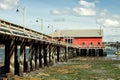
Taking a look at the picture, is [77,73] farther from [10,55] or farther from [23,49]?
[10,55]

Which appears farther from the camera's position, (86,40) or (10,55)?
(86,40)

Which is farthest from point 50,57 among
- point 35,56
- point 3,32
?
point 3,32

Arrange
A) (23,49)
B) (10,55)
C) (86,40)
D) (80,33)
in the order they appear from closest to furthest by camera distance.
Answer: (10,55) < (23,49) < (86,40) < (80,33)

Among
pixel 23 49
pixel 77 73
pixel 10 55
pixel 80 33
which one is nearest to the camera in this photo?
pixel 10 55

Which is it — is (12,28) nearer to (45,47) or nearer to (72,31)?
(45,47)

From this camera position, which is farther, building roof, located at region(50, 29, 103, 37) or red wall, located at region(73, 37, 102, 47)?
building roof, located at region(50, 29, 103, 37)

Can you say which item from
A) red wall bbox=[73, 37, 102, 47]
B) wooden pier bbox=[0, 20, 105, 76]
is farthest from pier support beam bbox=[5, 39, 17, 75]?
red wall bbox=[73, 37, 102, 47]

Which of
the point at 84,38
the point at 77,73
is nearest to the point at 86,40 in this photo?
the point at 84,38

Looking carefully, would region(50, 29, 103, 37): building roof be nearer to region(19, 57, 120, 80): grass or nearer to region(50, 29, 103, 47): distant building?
region(50, 29, 103, 47): distant building

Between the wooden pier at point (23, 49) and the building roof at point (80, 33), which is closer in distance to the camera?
the wooden pier at point (23, 49)

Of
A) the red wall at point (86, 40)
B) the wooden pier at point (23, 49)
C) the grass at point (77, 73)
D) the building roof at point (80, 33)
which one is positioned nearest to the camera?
the wooden pier at point (23, 49)

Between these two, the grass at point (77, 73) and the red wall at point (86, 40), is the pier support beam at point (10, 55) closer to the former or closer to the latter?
the grass at point (77, 73)

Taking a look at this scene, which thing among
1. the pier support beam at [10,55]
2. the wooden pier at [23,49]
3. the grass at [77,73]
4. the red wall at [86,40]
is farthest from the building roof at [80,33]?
the pier support beam at [10,55]

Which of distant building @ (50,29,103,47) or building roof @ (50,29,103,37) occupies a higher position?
building roof @ (50,29,103,37)
